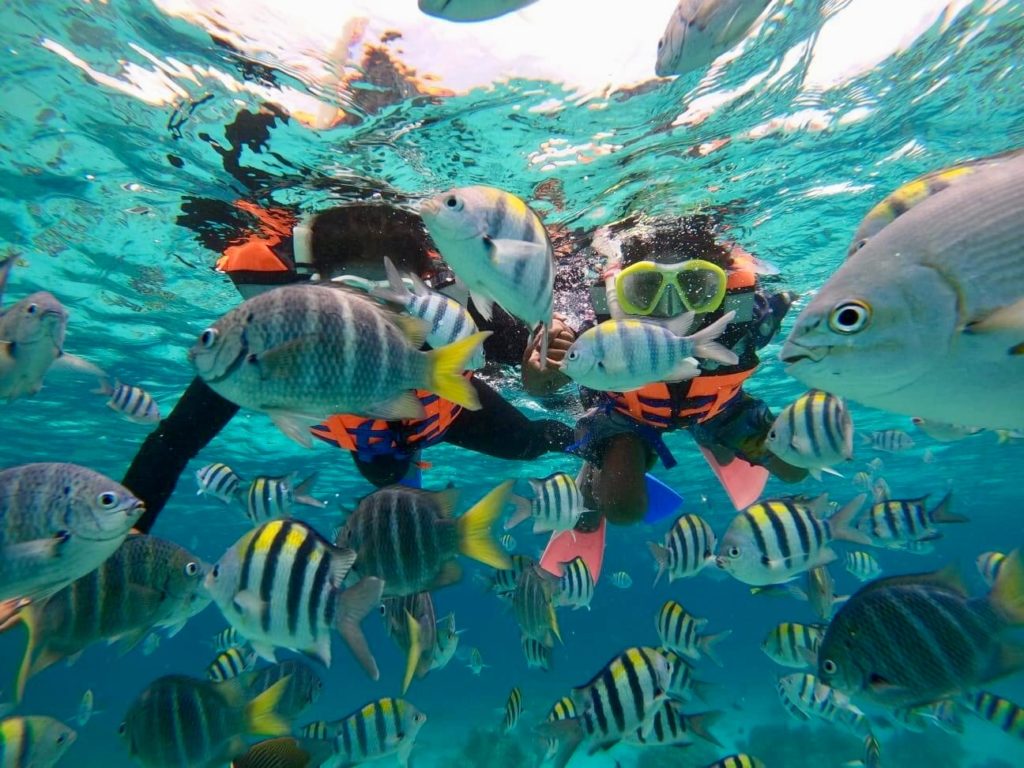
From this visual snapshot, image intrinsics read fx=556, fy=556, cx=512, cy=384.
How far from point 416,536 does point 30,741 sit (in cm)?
442

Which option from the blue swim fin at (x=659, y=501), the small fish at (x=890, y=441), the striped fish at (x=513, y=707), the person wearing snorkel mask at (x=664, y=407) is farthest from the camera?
the small fish at (x=890, y=441)

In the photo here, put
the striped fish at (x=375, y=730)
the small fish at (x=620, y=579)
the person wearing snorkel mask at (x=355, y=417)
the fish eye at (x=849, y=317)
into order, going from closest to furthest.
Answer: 1. the fish eye at (x=849, y=317)
2. the person wearing snorkel mask at (x=355, y=417)
3. the striped fish at (x=375, y=730)
4. the small fish at (x=620, y=579)

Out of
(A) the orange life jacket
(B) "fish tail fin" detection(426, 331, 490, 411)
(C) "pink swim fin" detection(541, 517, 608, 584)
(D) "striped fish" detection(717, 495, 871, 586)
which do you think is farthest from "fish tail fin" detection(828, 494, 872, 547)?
(C) "pink swim fin" detection(541, 517, 608, 584)

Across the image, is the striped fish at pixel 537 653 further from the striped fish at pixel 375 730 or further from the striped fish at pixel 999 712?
the striped fish at pixel 999 712

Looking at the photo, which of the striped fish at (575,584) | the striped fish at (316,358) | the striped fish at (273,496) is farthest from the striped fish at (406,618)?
the striped fish at (316,358)

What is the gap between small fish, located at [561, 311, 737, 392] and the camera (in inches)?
144

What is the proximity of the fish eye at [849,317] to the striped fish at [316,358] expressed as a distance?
1488 mm

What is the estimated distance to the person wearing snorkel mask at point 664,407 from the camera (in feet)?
19.6

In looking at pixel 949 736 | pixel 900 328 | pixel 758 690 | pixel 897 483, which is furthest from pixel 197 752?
pixel 758 690

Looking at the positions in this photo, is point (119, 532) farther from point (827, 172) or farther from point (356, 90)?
point (827, 172)

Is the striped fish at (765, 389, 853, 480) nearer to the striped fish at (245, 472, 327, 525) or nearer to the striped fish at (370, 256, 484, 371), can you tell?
the striped fish at (370, 256, 484, 371)

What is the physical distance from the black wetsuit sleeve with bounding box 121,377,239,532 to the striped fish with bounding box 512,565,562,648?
3689 millimetres

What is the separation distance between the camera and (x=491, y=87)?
6887 mm

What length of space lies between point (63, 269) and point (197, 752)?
1118 cm
